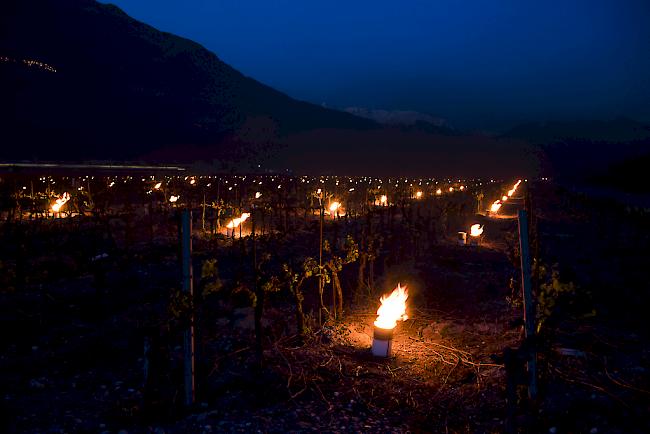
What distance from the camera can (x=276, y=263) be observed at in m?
14.1

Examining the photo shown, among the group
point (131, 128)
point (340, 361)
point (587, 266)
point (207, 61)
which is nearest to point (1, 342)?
point (340, 361)

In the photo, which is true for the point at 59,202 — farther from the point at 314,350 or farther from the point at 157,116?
the point at 157,116

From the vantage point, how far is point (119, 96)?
113 meters

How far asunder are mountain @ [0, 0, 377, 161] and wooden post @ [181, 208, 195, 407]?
8435cm

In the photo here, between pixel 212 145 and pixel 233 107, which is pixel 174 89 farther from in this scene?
pixel 212 145

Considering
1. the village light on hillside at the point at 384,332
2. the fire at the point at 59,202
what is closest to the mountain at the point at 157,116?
the fire at the point at 59,202

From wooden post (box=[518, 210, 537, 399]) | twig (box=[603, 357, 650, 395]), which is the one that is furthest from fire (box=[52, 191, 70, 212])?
twig (box=[603, 357, 650, 395])

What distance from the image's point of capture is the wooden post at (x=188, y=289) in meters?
5.37

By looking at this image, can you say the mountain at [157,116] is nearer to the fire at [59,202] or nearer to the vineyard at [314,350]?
the fire at [59,202]

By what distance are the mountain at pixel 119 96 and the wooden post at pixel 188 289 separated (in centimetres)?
8435

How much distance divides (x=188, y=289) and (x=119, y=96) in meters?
120

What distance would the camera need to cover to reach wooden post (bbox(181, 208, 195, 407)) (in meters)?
5.37

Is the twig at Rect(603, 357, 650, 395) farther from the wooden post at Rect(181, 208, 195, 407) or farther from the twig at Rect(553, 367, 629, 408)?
the wooden post at Rect(181, 208, 195, 407)

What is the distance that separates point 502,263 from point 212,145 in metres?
102
